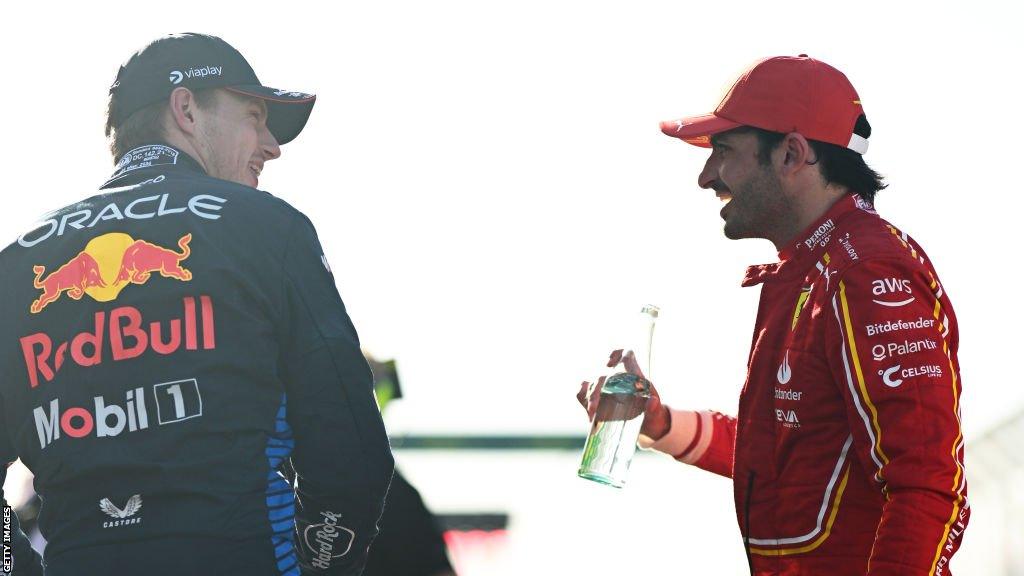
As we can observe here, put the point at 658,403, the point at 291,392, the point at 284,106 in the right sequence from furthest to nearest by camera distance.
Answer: the point at 658,403 → the point at 284,106 → the point at 291,392

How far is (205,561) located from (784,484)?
4.91 feet

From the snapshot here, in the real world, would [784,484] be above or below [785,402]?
below

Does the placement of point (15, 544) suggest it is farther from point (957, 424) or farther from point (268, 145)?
point (957, 424)

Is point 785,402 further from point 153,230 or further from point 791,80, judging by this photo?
point 153,230

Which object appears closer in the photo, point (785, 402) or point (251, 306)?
point (251, 306)

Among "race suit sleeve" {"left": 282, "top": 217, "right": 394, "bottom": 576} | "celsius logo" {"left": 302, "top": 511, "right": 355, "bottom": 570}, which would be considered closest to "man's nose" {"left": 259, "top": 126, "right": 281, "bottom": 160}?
"race suit sleeve" {"left": 282, "top": 217, "right": 394, "bottom": 576}

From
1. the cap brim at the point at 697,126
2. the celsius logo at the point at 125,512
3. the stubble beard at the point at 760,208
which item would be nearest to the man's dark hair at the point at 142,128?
the celsius logo at the point at 125,512

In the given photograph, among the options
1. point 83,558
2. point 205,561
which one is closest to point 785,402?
point 205,561

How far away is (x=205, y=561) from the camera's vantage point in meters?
2.61

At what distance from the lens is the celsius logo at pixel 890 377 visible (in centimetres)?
306

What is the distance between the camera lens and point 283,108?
3.49 meters

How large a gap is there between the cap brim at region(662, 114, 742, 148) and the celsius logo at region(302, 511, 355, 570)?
1665 millimetres

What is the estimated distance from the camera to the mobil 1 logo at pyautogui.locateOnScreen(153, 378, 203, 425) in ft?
8.81

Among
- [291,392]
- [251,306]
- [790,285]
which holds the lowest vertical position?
[291,392]
